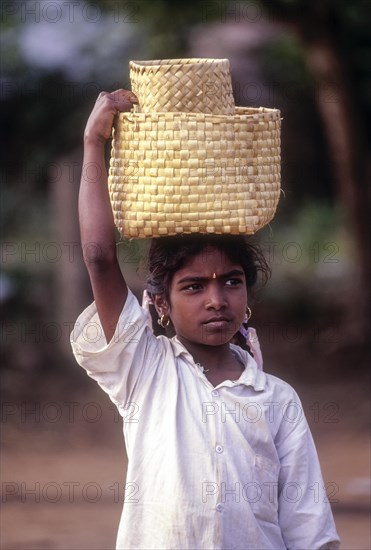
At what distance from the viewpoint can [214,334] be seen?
268cm

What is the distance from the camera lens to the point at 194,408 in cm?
265

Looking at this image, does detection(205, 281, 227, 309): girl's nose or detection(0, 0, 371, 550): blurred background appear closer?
detection(205, 281, 227, 309): girl's nose

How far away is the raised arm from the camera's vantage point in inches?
104

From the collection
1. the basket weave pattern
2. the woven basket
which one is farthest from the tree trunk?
the basket weave pattern

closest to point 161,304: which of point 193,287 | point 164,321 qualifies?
point 164,321

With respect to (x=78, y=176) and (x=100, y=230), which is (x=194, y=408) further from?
(x=78, y=176)

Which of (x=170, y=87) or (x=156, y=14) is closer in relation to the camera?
(x=170, y=87)

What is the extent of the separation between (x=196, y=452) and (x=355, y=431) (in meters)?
5.12

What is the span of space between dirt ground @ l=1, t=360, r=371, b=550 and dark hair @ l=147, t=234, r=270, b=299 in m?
2.61

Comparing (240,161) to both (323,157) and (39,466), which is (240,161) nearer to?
(39,466)

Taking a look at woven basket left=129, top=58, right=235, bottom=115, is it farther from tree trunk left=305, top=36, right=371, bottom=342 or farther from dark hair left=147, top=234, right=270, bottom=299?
tree trunk left=305, top=36, right=371, bottom=342

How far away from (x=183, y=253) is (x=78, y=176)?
6816mm

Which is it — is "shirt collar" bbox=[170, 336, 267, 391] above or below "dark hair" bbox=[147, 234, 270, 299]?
below

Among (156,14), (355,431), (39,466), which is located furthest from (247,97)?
(39,466)
